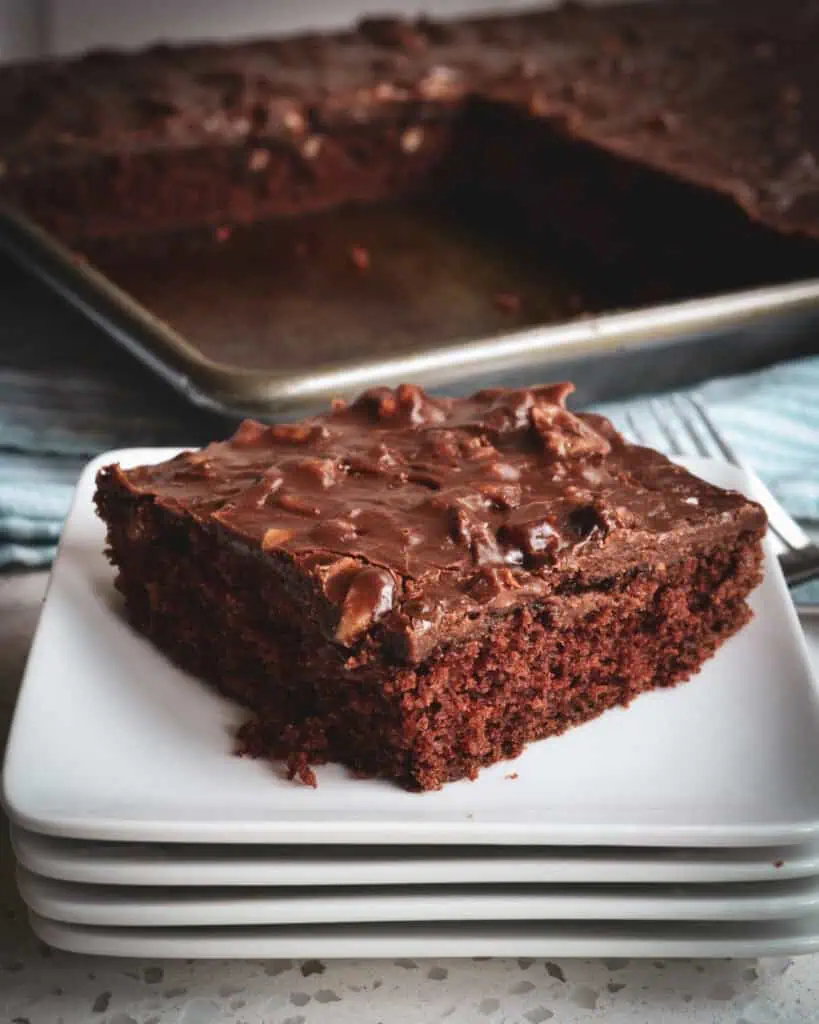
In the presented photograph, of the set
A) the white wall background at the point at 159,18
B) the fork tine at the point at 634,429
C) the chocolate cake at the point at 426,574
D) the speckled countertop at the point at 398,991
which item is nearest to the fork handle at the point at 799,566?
the chocolate cake at the point at 426,574

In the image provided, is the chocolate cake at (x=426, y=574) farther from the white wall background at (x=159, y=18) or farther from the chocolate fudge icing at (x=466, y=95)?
the white wall background at (x=159, y=18)

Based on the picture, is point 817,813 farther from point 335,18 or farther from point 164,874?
point 335,18

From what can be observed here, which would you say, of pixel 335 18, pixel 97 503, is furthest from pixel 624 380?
pixel 335 18

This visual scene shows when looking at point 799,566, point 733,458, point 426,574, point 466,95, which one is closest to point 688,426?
point 733,458

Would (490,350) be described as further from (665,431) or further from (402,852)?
(402,852)

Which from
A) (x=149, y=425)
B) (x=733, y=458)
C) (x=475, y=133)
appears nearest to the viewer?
(x=733, y=458)

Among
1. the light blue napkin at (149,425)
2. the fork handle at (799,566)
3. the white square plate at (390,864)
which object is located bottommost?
the light blue napkin at (149,425)

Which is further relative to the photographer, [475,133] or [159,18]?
[159,18]
